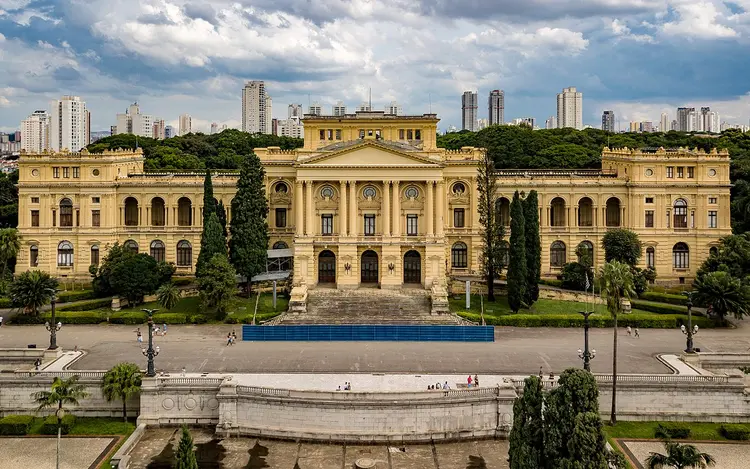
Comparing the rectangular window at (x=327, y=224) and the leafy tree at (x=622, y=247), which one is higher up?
the rectangular window at (x=327, y=224)

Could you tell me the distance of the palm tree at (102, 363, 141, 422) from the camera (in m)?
44.8

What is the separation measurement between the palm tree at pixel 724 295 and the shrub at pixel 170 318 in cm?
3932

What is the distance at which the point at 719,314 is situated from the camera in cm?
6081

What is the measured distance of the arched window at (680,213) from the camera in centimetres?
7656

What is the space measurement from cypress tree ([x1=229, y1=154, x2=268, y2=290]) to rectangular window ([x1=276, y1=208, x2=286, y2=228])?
19.4ft

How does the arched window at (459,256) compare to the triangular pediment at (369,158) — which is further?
the arched window at (459,256)

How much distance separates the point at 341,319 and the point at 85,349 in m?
18.7

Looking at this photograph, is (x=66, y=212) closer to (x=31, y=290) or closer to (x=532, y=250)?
(x=31, y=290)

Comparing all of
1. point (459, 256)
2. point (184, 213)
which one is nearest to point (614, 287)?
point (459, 256)

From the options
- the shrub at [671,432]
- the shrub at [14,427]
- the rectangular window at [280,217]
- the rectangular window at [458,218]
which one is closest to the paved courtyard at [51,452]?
the shrub at [14,427]

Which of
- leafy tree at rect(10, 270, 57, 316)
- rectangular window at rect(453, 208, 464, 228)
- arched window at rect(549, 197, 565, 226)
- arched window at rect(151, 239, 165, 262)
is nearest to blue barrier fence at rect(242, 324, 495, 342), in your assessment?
leafy tree at rect(10, 270, 57, 316)

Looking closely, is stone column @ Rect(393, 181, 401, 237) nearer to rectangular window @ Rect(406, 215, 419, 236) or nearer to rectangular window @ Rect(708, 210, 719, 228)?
rectangular window @ Rect(406, 215, 419, 236)

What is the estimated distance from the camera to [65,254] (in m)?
Result: 76.9

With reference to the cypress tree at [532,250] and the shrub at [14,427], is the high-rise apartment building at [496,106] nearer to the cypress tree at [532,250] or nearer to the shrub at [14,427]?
the cypress tree at [532,250]
